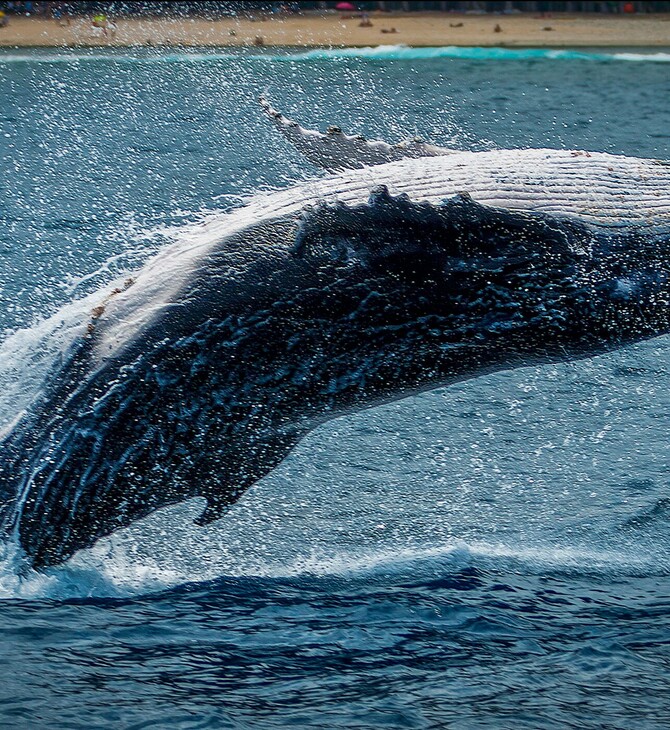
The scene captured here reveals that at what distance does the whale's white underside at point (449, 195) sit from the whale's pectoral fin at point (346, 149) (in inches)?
8.1

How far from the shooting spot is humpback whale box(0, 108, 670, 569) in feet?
23.5

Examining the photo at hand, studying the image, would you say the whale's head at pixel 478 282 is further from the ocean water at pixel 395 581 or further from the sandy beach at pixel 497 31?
the sandy beach at pixel 497 31

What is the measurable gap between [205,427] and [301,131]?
218 centimetres

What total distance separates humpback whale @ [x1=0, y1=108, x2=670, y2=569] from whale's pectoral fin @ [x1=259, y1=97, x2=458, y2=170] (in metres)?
0.08

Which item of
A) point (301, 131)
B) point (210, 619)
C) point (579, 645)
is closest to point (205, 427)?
point (210, 619)

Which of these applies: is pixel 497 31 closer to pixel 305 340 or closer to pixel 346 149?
pixel 346 149

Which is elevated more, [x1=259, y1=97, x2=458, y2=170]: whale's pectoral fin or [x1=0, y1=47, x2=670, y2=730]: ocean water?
[x1=259, y1=97, x2=458, y2=170]: whale's pectoral fin

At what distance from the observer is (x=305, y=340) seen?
7305 mm

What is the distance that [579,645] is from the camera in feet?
25.4

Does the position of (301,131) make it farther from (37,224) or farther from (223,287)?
(37,224)

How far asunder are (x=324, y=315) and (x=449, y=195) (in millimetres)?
1054

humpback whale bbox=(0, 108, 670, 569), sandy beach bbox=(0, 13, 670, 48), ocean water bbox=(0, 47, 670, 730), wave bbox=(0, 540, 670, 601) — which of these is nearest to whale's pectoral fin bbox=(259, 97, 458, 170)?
humpback whale bbox=(0, 108, 670, 569)

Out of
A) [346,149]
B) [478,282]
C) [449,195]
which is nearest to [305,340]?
[478,282]

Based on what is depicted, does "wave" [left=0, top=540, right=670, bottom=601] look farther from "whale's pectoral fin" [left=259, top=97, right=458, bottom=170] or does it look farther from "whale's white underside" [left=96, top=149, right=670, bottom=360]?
"whale's pectoral fin" [left=259, top=97, right=458, bottom=170]
